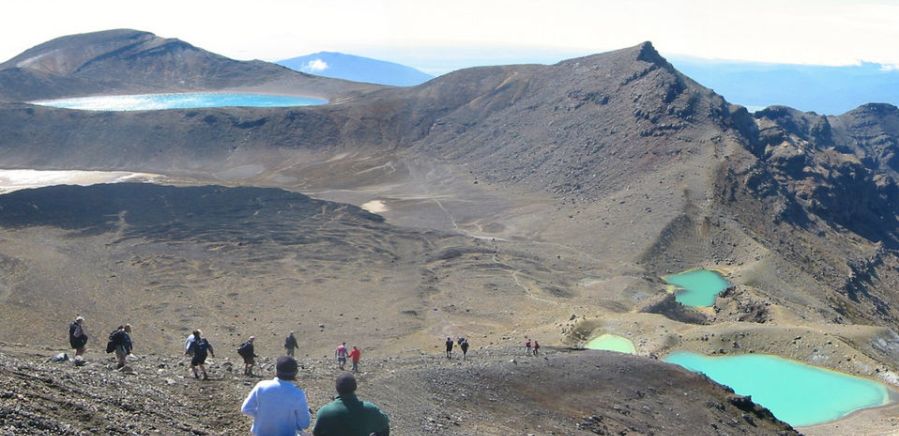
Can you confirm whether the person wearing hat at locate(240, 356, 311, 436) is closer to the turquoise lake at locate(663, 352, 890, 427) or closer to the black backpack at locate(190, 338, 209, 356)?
the black backpack at locate(190, 338, 209, 356)

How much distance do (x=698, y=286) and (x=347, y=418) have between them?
60.3 meters

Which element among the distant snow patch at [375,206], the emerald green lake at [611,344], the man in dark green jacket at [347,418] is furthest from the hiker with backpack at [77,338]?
the distant snow patch at [375,206]

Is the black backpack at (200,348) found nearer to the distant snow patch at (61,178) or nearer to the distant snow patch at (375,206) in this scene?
the distant snow patch at (375,206)

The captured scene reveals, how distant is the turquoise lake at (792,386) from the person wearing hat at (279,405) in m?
32.8

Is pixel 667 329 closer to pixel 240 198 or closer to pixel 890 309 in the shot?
pixel 890 309

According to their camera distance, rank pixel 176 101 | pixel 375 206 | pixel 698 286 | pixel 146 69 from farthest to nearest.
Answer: pixel 146 69 → pixel 176 101 → pixel 375 206 → pixel 698 286

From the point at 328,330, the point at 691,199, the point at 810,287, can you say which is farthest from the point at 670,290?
the point at 328,330

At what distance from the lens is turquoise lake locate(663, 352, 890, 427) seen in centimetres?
3594

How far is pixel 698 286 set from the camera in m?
63.9

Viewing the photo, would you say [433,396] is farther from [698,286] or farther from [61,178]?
[61,178]

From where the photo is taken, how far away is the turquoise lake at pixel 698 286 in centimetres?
6000

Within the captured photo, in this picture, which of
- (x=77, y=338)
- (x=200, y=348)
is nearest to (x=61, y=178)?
(x=77, y=338)

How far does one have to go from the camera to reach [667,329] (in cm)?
4338

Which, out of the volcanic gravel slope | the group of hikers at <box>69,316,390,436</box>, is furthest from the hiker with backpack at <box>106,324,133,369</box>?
the group of hikers at <box>69,316,390,436</box>
